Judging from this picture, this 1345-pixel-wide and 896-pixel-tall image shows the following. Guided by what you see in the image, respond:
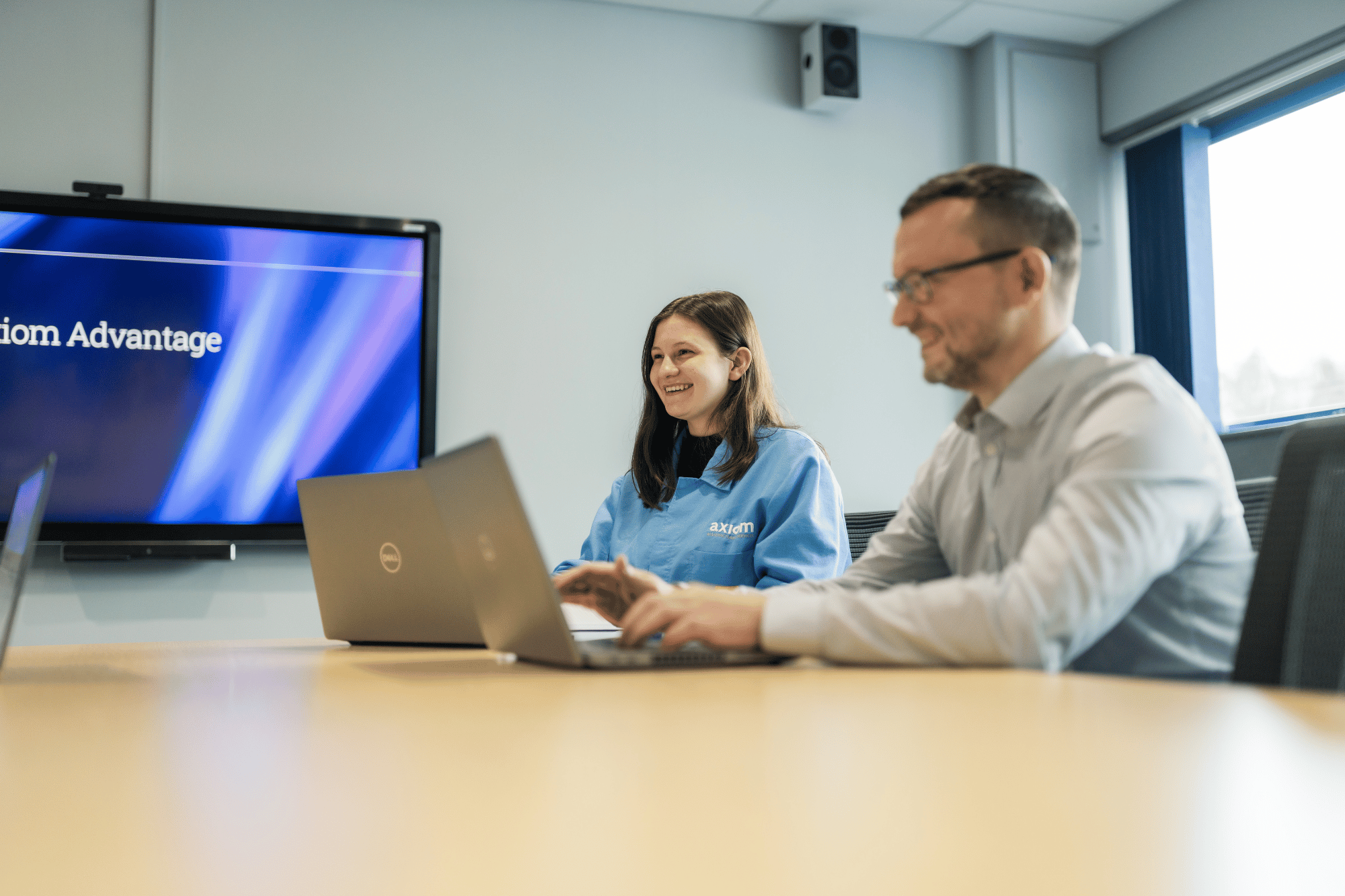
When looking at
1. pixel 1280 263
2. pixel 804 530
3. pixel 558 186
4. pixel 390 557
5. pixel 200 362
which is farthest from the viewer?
pixel 558 186

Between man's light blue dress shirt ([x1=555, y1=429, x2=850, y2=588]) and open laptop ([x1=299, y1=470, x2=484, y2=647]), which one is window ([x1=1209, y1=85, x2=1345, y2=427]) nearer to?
man's light blue dress shirt ([x1=555, y1=429, x2=850, y2=588])

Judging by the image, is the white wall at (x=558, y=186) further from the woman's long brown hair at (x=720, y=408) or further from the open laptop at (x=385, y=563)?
the open laptop at (x=385, y=563)

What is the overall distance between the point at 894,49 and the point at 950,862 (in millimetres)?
3916

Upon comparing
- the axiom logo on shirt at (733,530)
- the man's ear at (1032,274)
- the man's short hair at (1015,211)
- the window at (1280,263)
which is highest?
the window at (1280,263)

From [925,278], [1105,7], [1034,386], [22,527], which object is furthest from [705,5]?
[22,527]

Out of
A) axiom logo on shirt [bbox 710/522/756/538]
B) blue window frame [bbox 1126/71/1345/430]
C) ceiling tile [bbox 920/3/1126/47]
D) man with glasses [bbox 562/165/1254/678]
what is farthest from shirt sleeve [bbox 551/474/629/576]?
ceiling tile [bbox 920/3/1126/47]

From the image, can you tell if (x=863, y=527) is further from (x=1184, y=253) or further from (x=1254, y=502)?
(x=1184, y=253)

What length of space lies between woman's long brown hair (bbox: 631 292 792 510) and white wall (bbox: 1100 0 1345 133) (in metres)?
2.09

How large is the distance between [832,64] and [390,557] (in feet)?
9.33

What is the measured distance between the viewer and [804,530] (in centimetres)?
190

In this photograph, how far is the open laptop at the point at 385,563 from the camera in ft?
4.41

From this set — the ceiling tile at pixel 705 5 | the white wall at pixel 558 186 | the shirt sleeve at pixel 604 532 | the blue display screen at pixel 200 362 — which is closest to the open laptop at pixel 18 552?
the shirt sleeve at pixel 604 532

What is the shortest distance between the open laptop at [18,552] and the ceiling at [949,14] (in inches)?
112

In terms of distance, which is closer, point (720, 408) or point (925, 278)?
point (925, 278)
